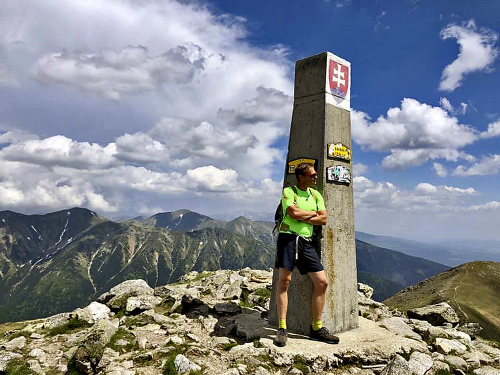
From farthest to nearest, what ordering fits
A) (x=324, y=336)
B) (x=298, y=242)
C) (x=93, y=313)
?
(x=93, y=313) < (x=324, y=336) < (x=298, y=242)

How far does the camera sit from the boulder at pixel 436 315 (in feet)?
50.9

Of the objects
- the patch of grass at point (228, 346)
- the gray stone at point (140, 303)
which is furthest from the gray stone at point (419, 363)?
the gray stone at point (140, 303)

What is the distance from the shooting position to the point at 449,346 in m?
9.66

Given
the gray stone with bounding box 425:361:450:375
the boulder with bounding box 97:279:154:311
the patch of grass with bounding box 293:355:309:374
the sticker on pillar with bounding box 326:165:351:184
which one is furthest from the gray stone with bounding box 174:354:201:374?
the boulder with bounding box 97:279:154:311

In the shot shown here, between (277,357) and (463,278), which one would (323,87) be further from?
(463,278)

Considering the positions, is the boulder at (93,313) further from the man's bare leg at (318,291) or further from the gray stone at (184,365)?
the man's bare leg at (318,291)

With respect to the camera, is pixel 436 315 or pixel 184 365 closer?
pixel 184 365

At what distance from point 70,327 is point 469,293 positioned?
111m

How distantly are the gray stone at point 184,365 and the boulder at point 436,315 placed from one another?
41.2 ft

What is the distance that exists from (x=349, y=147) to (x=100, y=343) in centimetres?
961

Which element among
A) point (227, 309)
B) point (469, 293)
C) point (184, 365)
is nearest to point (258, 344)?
point (184, 365)

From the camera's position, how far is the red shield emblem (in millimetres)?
11305

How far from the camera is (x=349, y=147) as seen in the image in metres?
11.7

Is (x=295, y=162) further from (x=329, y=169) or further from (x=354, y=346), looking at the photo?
(x=354, y=346)
